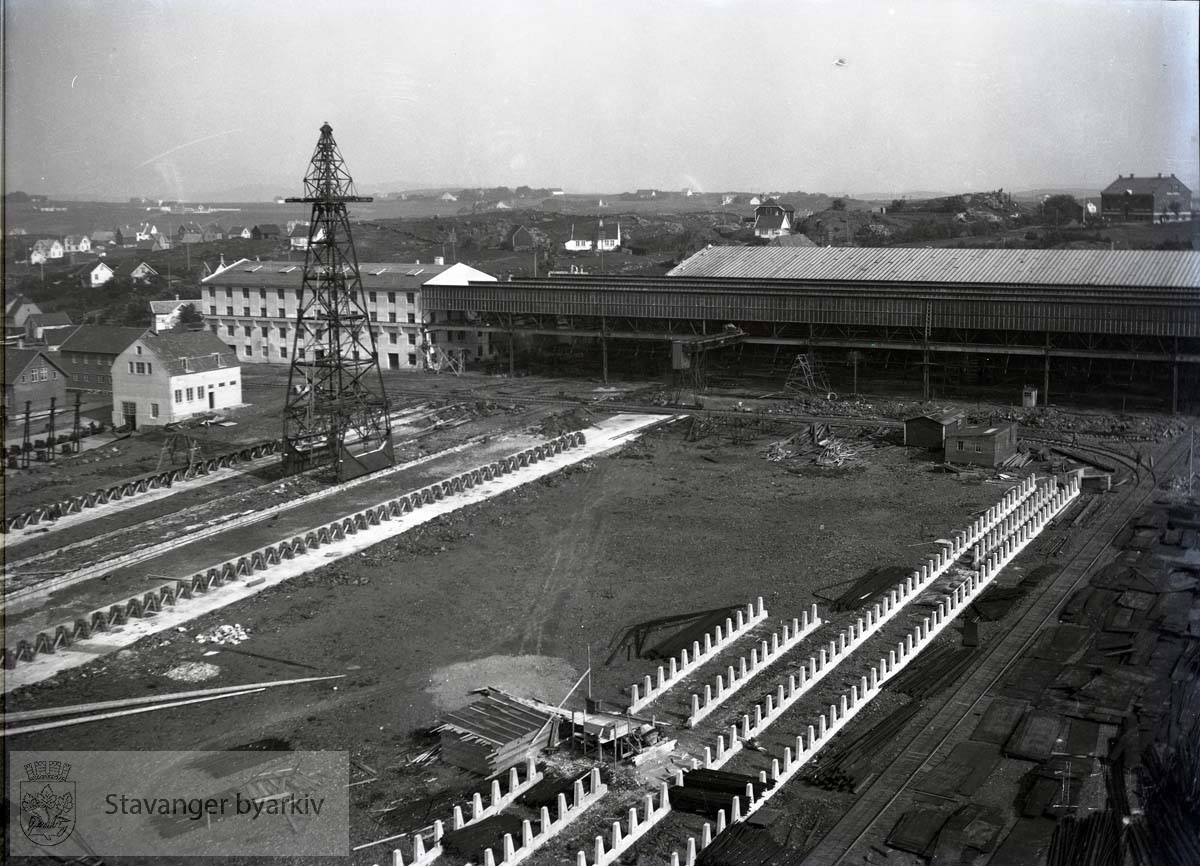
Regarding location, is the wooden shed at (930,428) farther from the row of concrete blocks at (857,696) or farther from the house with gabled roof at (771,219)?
the house with gabled roof at (771,219)

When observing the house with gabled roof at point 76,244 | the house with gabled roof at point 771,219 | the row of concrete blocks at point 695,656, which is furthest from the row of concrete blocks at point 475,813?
the house with gabled roof at point 771,219

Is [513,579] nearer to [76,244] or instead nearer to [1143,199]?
[1143,199]

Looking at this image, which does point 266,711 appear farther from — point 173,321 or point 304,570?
point 173,321

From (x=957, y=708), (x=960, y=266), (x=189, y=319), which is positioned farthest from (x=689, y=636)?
(x=189, y=319)

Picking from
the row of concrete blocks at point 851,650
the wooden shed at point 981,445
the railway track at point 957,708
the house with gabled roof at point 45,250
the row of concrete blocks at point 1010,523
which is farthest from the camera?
the house with gabled roof at point 45,250

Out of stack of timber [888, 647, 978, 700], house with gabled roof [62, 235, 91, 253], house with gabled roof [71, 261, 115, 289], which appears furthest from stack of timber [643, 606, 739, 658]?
house with gabled roof [62, 235, 91, 253]

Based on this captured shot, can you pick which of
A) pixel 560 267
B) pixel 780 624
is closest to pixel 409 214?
pixel 560 267
